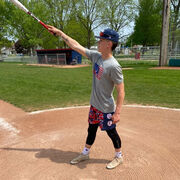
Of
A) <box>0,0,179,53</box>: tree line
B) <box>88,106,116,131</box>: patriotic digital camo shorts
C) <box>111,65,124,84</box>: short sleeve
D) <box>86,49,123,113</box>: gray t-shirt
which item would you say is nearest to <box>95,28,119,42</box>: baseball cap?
<box>86,49,123,113</box>: gray t-shirt

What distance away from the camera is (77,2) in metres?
33.8

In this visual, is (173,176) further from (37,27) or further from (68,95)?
(37,27)

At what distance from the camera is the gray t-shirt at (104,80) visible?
237 cm

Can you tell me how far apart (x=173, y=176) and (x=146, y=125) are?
6.39 ft

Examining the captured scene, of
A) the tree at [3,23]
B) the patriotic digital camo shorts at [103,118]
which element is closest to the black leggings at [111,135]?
the patriotic digital camo shorts at [103,118]

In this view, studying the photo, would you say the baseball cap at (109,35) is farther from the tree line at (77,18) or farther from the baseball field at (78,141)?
the tree line at (77,18)

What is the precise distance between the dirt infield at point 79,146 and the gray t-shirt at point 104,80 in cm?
104

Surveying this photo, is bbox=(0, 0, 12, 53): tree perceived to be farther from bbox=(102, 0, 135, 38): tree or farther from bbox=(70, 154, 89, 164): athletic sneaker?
bbox=(70, 154, 89, 164): athletic sneaker

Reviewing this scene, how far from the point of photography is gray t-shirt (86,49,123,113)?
237 centimetres

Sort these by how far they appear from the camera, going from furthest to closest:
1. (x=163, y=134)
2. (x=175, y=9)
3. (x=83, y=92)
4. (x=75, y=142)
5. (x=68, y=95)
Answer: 1. (x=175, y=9)
2. (x=83, y=92)
3. (x=68, y=95)
4. (x=163, y=134)
5. (x=75, y=142)

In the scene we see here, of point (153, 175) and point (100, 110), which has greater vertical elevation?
point (100, 110)

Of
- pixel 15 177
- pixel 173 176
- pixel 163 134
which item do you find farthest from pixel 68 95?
pixel 173 176

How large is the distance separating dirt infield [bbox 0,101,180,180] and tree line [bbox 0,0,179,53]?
31637 millimetres

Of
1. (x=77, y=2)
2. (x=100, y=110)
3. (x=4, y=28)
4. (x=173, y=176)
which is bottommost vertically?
(x=173, y=176)
